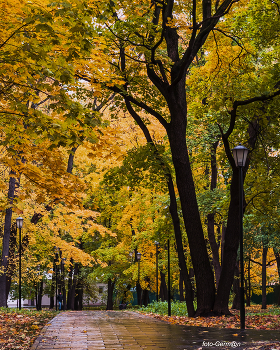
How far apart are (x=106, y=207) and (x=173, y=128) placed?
1787 cm

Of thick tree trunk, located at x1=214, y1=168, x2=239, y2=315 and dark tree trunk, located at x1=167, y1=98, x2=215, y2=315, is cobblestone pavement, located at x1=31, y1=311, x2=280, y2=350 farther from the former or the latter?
thick tree trunk, located at x1=214, y1=168, x2=239, y2=315

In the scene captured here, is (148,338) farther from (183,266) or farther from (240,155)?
(183,266)

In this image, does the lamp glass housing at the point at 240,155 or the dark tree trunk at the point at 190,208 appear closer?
the lamp glass housing at the point at 240,155

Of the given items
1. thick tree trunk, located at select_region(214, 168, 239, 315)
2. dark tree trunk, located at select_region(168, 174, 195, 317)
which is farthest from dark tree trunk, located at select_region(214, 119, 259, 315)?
dark tree trunk, located at select_region(168, 174, 195, 317)

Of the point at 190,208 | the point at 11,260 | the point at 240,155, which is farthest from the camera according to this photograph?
the point at 11,260

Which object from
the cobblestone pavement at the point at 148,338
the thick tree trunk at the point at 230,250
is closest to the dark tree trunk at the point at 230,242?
the thick tree trunk at the point at 230,250

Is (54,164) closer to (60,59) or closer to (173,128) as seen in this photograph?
(60,59)

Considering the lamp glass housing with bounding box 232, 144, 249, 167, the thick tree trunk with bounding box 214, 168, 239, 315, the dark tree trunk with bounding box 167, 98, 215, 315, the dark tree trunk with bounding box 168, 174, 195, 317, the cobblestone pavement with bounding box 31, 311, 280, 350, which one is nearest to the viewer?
the cobblestone pavement with bounding box 31, 311, 280, 350

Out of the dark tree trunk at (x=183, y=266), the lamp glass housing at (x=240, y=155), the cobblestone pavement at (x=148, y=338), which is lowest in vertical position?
the cobblestone pavement at (x=148, y=338)

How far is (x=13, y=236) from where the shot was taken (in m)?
23.4

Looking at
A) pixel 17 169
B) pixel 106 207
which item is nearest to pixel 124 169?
pixel 17 169

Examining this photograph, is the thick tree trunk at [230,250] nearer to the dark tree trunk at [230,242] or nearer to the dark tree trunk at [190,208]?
the dark tree trunk at [230,242]

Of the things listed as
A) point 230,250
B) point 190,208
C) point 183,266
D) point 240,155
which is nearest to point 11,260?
point 183,266

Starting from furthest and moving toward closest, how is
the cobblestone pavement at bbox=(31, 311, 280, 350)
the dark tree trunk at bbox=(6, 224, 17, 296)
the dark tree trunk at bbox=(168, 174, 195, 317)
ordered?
the dark tree trunk at bbox=(6, 224, 17, 296), the dark tree trunk at bbox=(168, 174, 195, 317), the cobblestone pavement at bbox=(31, 311, 280, 350)
